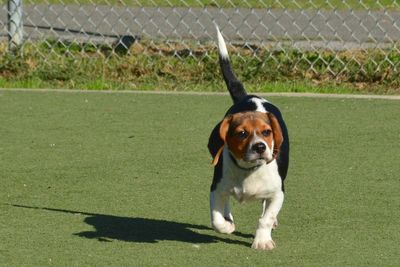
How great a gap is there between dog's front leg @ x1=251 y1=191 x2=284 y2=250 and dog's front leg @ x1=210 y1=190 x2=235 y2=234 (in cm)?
14

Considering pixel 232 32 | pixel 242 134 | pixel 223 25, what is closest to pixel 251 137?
pixel 242 134

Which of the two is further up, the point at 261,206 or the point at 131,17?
the point at 261,206

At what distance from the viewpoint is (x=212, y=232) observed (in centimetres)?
496

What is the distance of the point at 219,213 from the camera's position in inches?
188

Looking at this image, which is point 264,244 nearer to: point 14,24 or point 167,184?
point 167,184

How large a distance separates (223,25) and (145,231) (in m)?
6.54

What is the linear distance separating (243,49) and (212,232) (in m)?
4.40

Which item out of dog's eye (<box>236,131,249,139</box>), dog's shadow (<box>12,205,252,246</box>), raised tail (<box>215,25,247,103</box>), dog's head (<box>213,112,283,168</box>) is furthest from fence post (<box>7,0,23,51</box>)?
dog's eye (<box>236,131,249,139</box>)

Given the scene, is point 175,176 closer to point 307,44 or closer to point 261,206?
point 261,206

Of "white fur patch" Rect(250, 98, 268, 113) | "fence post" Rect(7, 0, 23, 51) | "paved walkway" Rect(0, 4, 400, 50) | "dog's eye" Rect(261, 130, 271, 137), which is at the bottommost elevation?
"paved walkway" Rect(0, 4, 400, 50)

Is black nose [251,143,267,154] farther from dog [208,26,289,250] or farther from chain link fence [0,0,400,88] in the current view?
chain link fence [0,0,400,88]

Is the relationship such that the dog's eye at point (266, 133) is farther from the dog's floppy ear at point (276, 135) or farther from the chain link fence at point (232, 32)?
the chain link fence at point (232, 32)

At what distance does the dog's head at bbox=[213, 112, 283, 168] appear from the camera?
178 inches

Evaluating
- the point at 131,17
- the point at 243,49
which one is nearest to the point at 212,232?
the point at 243,49
